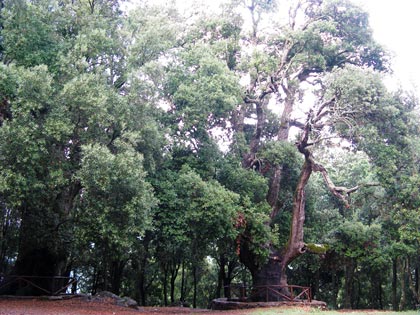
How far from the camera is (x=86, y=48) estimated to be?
14062mm

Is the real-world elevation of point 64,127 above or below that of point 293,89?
below

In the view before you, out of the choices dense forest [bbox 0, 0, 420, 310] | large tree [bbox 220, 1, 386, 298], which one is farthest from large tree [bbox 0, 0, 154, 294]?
large tree [bbox 220, 1, 386, 298]

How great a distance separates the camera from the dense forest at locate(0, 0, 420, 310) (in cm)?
1287

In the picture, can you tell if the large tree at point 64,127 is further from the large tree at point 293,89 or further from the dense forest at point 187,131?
the large tree at point 293,89

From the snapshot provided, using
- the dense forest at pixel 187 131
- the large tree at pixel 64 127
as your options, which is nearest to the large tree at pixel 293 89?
the dense forest at pixel 187 131

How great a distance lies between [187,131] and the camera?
1839 cm

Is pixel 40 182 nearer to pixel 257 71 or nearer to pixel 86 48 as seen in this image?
pixel 86 48

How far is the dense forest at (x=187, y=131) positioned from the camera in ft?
42.2

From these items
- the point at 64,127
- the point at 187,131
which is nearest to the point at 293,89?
the point at 187,131

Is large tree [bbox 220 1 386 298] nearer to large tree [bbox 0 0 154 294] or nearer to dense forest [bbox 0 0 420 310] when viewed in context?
dense forest [bbox 0 0 420 310]

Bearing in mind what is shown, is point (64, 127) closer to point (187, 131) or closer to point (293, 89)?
point (187, 131)

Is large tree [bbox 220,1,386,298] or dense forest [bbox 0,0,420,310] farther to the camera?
large tree [bbox 220,1,386,298]

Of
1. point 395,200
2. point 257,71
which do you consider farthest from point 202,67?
point 395,200

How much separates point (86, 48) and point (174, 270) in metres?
24.2
